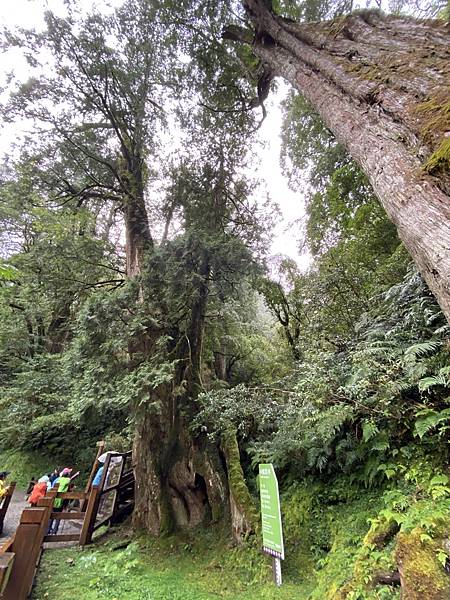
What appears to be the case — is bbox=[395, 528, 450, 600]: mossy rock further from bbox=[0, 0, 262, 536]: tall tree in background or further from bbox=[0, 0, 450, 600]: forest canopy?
bbox=[0, 0, 262, 536]: tall tree in background

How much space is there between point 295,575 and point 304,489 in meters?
0.96

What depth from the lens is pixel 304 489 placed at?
425 cm

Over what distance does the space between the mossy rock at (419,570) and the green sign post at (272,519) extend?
1538 mm

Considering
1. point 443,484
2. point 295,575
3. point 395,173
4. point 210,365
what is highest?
point 210,365

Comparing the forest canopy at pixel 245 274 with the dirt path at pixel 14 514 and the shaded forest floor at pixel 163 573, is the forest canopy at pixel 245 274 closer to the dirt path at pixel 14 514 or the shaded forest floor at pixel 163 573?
the shaded forest floor at pixel 163 573

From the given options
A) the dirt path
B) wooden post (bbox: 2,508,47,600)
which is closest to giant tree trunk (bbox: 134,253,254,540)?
wooden post (bbox: 2,508,47,600)

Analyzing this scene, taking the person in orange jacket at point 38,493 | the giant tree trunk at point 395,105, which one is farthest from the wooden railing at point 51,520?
the giant tree trunk at point 395,105

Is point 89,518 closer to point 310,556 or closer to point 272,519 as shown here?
point 272,519

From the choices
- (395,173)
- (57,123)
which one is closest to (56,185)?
(57,123)

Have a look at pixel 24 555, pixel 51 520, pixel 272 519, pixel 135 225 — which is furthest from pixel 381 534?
pixel 135 225

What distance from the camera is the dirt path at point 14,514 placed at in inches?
236

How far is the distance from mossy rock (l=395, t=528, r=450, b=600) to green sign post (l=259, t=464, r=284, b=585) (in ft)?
5.05

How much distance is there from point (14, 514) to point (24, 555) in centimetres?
605

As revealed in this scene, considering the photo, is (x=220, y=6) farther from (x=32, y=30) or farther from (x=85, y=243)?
(x=85, y=243)
